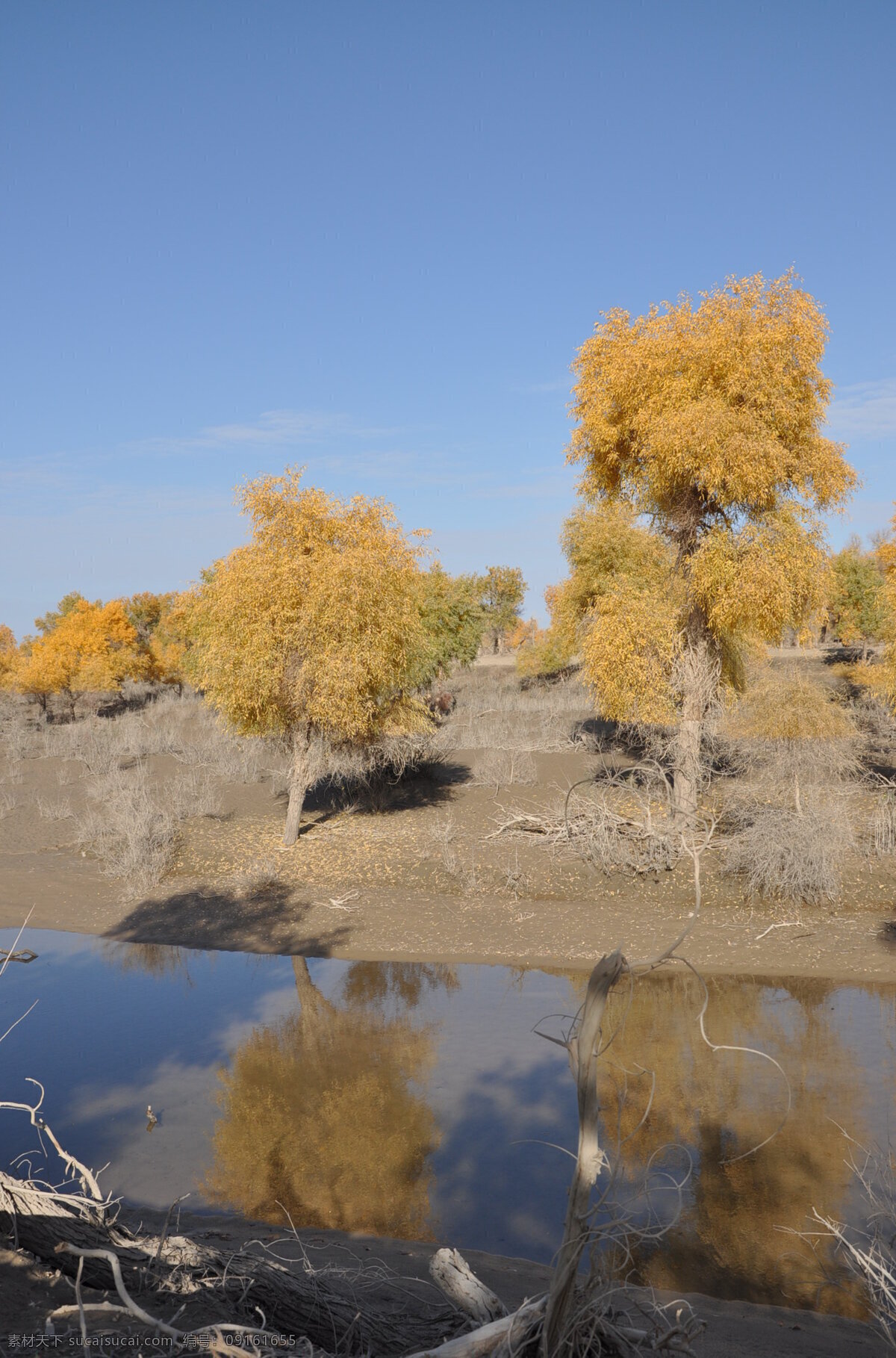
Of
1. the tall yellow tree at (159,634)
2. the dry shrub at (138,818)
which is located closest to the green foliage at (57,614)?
the tall yellow tree at (159,634)

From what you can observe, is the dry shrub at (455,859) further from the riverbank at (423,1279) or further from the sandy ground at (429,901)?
the riverbank at (423,1279)

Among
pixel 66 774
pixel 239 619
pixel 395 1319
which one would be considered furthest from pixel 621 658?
pixel 66 774

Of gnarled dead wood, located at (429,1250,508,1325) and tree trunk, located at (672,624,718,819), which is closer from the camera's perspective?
gnarled dead wood, located at (429,1250,508,1325)

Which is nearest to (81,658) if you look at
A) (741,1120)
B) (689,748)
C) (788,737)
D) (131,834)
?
(131,834)

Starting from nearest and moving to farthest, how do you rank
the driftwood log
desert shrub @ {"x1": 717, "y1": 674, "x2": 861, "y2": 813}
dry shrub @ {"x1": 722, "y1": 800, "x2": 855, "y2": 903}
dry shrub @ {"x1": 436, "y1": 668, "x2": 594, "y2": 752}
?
the driftwood log < dry shrub @ {"x1": 722, "y1": 800, "x2": 855, "y2": 903} < desert shrub @ {"x1": 717, "y1": 674, "x2": 861, "y2": 813} < dry shrub @ {"x1": 436, "y1": 668, "x2": 594, "y2": 752}

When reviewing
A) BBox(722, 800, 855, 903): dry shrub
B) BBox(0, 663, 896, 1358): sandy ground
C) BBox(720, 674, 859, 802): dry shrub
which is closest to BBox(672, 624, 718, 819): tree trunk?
BBox(0, 663, 896, 1358): sandy ground

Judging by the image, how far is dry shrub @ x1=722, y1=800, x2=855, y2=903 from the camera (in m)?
13.5

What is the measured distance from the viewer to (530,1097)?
8.34 metres

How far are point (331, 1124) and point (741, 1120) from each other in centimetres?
336

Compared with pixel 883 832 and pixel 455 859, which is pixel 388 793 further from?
pixel 883 832

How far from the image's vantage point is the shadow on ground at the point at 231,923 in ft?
43.6

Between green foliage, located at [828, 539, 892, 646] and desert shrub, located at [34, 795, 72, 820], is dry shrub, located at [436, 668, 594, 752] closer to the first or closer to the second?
desert shrub, located at [34, 795, 72, 820]

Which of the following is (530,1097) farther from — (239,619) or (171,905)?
(239,619)

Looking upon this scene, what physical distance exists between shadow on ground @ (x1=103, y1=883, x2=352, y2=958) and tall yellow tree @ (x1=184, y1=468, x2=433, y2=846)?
298cm
